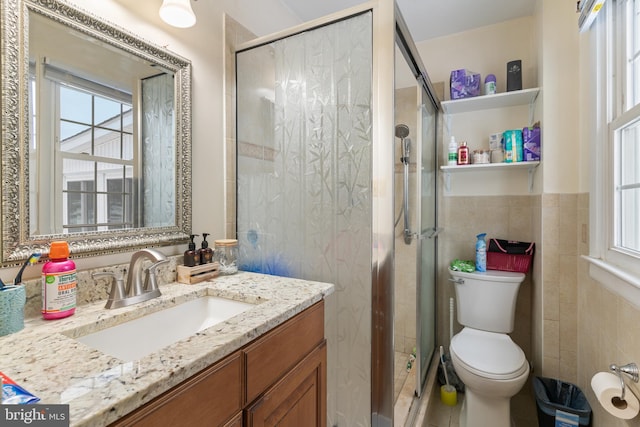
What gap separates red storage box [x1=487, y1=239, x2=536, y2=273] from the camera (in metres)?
1.92

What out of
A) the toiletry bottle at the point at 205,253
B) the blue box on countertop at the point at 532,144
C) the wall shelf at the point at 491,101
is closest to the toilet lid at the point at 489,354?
the blue box on countertop at the point at 532,144

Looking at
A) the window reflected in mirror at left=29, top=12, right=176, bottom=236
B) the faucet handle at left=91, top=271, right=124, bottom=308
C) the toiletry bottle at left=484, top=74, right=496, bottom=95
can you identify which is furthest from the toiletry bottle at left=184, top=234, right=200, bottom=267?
the toiletry bottle at left=484, top=74, right=496, bottom=95

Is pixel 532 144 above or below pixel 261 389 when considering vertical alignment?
above

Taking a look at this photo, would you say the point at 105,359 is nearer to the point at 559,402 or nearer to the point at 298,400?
the point at 298,400

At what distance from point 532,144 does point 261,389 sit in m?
2.00

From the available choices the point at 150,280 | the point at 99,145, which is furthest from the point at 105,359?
the point at 99,145

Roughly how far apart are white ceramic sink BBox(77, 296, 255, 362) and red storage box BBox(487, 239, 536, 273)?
1755 millimetres

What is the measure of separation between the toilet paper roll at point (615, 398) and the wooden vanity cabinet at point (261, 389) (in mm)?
946

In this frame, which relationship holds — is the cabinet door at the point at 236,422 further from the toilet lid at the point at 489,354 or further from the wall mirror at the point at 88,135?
the toilet lid at the point at 489,354

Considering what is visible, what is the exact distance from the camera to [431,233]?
2.05m

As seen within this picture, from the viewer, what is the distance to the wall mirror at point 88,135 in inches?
30.7

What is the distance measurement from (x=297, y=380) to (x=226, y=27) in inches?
60.8

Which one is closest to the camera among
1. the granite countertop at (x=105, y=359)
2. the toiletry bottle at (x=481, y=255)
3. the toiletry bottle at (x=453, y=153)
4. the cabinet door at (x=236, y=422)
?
the granite countertop at (x=105, y=359)

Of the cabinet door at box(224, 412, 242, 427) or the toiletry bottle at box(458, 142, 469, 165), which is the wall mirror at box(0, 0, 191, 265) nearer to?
the cabinet door at box(224, 412, 242, 427)
